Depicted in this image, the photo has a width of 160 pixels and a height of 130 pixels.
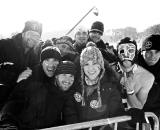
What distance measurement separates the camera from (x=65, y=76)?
3.68m

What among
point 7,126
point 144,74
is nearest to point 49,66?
point 7,126

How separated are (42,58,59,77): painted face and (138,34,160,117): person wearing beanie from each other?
117cm

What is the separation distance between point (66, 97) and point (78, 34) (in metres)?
2.32

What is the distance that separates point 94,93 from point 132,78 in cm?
56

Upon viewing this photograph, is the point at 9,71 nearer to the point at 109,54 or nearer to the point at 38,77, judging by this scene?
the point at 38,77

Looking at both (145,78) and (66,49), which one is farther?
(66,49)

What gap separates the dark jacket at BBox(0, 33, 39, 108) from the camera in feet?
13.3

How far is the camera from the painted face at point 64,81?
365cm

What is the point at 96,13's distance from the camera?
37.8ft

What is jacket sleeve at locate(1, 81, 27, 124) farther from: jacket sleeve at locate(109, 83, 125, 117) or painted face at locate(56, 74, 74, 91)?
jacket sleeve at locate(109, 83, 125, 117)

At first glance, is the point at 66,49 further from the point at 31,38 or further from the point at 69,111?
the point at 69,111

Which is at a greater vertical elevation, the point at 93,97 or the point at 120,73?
the point at 120,73

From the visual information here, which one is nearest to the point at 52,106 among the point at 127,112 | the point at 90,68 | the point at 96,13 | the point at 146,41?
the point at 90,68

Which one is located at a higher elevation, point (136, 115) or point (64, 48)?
point (64, 48)
